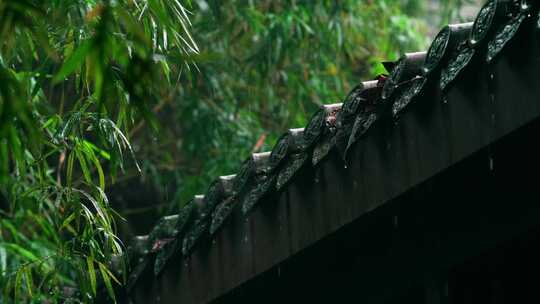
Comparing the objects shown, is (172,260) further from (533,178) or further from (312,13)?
(312,13)

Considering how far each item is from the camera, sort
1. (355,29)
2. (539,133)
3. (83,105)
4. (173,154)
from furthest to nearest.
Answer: (173,154) < (355,29) < (83,105) < (539,133)

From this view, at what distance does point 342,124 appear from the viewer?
9.09ft

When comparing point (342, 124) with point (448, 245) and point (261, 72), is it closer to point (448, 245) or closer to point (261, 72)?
point (448, 245)

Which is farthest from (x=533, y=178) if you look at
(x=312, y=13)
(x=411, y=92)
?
(x=312, y=13)

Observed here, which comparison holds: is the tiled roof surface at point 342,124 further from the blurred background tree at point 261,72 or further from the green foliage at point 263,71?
the green foliage at point 263,71

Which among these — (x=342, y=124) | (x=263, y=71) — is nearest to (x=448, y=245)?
(x=342, y=124)

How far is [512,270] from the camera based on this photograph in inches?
118

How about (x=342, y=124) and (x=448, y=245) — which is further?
(x=448, y=245)

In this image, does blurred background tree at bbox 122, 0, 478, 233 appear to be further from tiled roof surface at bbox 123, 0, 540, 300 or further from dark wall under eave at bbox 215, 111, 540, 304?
dark wall under eave at bbox 215, 111, 540, 304

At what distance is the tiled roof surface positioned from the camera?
7.23 feet

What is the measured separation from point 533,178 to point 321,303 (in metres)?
1.22

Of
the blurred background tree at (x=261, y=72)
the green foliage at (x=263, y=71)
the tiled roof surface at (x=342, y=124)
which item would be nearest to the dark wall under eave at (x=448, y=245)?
the tiled roof surface at (x=342, y=124)

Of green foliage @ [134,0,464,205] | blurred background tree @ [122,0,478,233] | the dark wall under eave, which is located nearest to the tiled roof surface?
the dark wall under eave

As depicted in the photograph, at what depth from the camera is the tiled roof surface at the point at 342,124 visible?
2203 mm
